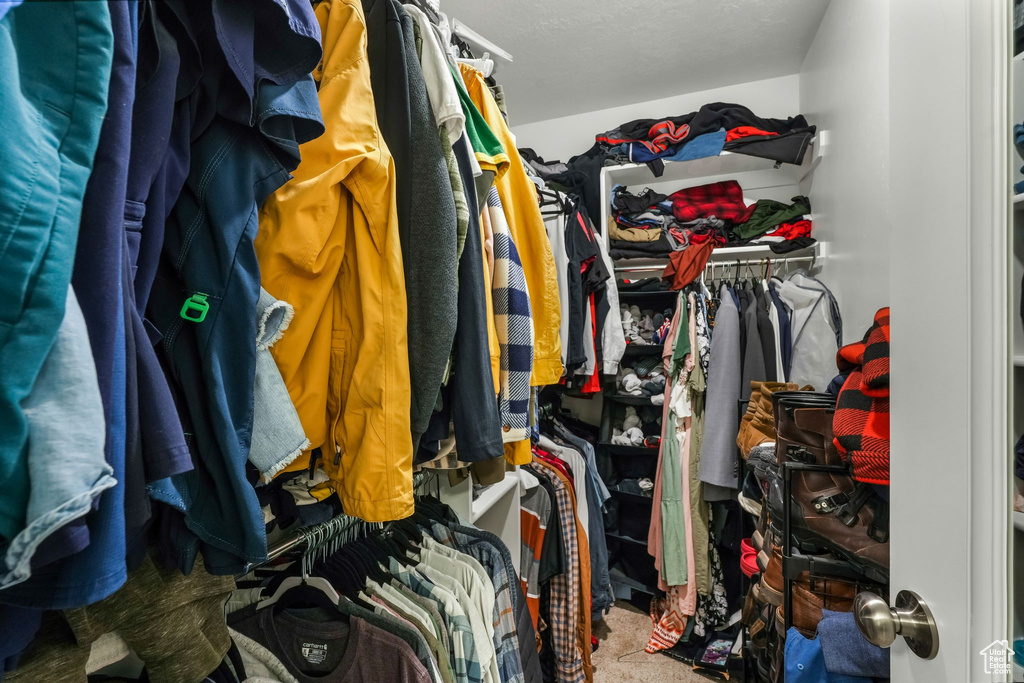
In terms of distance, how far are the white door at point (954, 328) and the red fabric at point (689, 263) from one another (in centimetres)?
167

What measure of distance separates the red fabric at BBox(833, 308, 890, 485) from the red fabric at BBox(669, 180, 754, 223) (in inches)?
61.3

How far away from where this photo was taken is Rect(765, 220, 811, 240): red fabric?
2195 millimetres

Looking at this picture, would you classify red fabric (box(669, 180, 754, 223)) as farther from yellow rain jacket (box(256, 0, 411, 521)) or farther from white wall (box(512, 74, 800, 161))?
yellow rain jacket (box(256, 0, 411, 521))

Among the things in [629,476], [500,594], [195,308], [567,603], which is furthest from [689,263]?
[195,308]

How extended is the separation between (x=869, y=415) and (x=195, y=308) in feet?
3.54

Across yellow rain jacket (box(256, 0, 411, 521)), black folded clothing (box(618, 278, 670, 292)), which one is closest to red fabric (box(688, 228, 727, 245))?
black folded clothing (box(618, 278, 670, 292))

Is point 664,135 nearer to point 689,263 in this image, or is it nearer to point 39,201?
point 689,263

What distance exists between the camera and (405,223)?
2.49 feet

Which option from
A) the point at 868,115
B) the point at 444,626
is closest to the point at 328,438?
the point at 444,626

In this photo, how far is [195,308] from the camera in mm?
509

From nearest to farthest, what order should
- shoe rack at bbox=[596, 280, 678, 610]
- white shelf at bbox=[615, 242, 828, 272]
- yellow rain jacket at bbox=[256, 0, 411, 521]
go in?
yellow rain jacket at bbox=[256, 0, 411, 521]
white shelf at bbox=[615, 242, 828, 272]
shoe rack at bbox=[596, 280, 678, 610]

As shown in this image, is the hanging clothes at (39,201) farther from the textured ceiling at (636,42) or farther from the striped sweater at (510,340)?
the textured ceiling at (636,42)

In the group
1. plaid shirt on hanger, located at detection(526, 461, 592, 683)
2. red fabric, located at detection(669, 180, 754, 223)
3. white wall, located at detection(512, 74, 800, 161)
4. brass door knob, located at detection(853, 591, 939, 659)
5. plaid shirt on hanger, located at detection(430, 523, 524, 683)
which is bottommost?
plaid shirt on hanger, located at detection(526, 461, 592, 683)

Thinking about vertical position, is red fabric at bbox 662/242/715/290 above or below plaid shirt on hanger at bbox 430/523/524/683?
above
